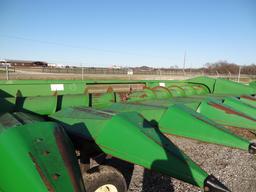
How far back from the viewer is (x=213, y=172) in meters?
3.44

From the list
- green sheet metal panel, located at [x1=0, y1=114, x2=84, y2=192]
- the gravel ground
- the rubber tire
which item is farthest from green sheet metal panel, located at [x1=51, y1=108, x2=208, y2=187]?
the gravel ground

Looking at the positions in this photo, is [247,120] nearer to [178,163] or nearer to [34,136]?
[178,163]

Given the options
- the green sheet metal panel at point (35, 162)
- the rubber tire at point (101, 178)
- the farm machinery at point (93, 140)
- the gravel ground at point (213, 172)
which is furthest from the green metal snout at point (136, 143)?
the gravel ground at point (213, 172)

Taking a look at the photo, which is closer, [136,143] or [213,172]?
[136,143]

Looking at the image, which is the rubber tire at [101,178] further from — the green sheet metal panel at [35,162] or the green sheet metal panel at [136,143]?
the green sheet metal panel at [35,162]

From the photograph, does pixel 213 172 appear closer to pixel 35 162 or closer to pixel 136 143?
pixel 136 143

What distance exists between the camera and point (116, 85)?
5.76 metres

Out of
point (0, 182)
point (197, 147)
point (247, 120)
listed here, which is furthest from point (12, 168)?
point (197, 147)

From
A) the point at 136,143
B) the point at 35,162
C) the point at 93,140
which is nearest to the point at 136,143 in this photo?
the point at 136,143

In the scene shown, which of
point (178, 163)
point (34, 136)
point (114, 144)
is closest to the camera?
point (34, 136)

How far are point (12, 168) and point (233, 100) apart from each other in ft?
14.3

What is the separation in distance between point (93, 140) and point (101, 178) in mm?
364

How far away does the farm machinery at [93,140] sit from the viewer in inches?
58.2

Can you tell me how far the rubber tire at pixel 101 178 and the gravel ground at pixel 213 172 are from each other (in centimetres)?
74
